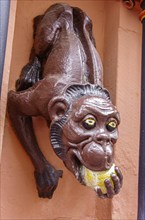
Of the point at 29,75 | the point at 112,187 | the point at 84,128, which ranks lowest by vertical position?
the point at 112,187

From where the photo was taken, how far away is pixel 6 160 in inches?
38.8

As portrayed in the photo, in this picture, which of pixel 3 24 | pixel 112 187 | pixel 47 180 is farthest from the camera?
pixel 47 180

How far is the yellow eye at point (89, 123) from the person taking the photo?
761 millimetres

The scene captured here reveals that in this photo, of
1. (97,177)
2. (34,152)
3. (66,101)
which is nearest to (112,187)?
(97,177)

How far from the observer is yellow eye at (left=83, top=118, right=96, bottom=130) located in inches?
29.9

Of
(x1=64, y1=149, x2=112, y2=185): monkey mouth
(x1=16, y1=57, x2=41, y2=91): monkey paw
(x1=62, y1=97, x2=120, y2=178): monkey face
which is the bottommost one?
(x1=64, y1=149, x2=112, y2=185): monkey mouth

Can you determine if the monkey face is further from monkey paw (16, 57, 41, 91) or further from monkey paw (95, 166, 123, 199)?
monkey paw (16, 57, 41, 91)

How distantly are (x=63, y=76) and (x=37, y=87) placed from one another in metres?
0.06

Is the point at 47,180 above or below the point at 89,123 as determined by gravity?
below

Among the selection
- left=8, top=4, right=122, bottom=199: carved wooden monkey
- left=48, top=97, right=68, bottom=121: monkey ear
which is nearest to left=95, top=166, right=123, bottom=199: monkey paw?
left=8, top=4, right=122, bottom=199: carved wooden monkey

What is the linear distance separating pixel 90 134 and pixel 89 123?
21 millimetres

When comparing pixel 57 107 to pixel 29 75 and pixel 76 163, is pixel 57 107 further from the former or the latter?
pixel 29 75

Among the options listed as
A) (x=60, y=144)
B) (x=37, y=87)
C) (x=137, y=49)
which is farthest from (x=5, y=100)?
(x=137, y=49)

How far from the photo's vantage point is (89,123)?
0.76 m
